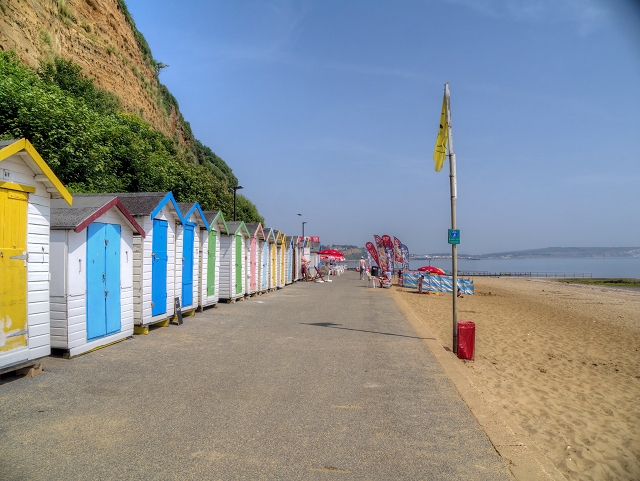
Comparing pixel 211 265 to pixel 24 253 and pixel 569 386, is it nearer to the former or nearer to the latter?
pixel 24 253

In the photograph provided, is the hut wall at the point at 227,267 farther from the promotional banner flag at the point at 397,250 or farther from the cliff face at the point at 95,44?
the promotional banner flag at the point at 397,250

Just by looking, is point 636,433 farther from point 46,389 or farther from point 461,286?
point 461,286

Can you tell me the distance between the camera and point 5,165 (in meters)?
6.57

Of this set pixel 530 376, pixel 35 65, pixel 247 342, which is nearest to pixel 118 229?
pixel 247 342

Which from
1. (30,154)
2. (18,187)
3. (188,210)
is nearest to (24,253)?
(18,187)

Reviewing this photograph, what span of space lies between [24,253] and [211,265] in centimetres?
848

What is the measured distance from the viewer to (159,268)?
11406 millimetres

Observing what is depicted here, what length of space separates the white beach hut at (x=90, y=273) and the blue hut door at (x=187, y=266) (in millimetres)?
2880

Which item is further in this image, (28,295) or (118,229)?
(118,229)

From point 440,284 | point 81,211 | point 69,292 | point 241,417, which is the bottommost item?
point 440,284

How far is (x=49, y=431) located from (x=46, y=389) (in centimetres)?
170

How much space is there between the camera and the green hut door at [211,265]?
15.1 m

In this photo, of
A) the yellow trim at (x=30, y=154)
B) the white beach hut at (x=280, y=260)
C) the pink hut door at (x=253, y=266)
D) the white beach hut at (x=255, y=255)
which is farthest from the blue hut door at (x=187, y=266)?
the white beach hut at (x=280, y=260)

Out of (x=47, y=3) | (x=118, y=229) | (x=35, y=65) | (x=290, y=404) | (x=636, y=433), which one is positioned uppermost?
(x=47, y=3)
